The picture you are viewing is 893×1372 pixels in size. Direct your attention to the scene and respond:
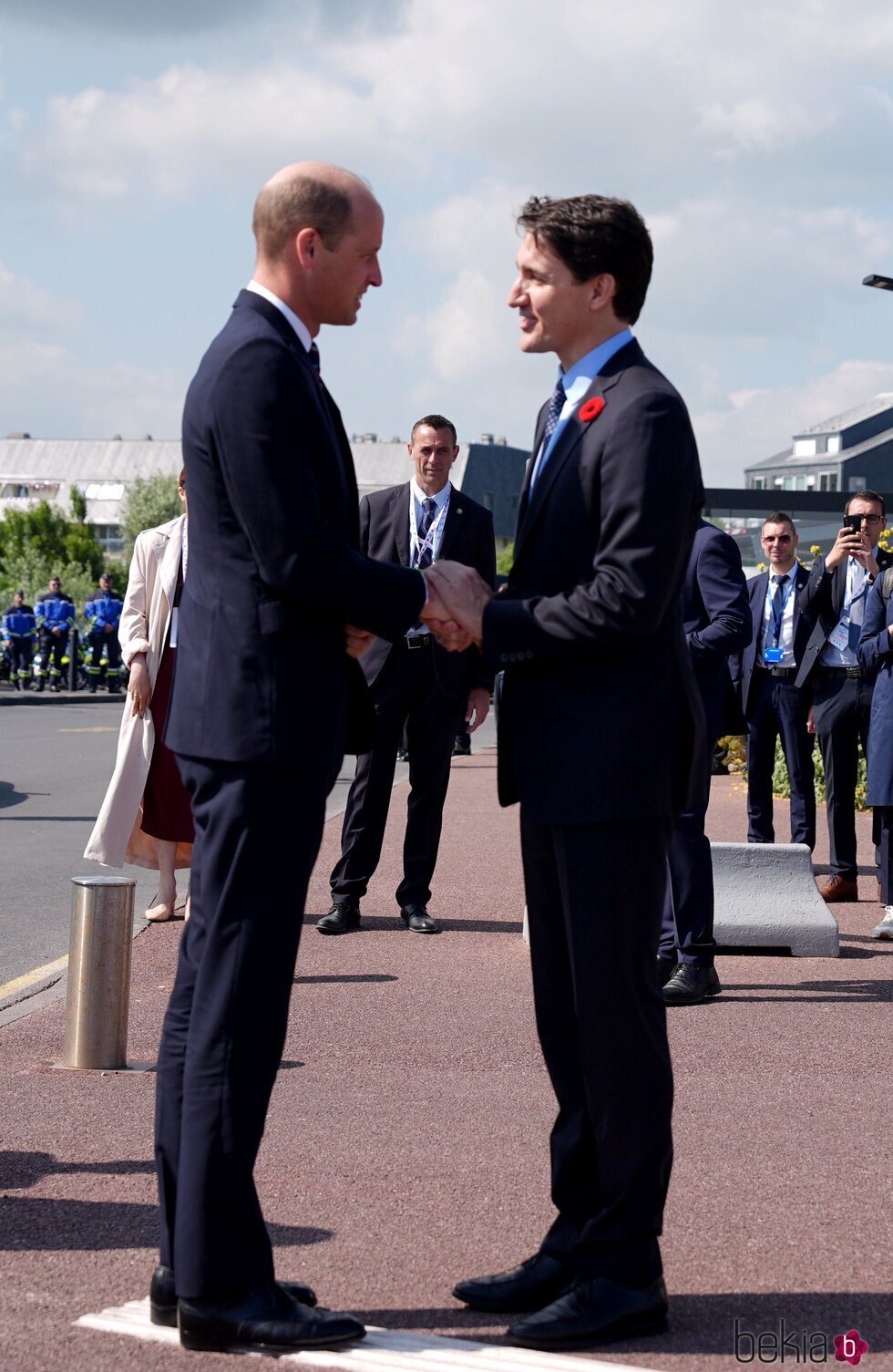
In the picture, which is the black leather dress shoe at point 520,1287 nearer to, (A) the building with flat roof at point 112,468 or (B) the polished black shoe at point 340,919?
(B) the polished black shoe at point 340,919

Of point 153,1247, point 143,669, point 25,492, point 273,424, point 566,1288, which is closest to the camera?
point 273,424

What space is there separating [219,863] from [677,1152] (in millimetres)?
1926

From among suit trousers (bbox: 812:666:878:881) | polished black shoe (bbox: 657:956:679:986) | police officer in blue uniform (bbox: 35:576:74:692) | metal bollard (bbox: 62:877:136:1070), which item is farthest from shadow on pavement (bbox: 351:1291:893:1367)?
police officer in blue uniform (bbox: 35:576:74:692)

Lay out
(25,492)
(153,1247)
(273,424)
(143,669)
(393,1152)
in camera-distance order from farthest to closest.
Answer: (25,492), (143,669), (393,1152), (153,1247), (273,424)

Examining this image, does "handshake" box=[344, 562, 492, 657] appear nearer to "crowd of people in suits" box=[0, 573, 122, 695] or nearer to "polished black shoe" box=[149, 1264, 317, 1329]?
"polished black shoe" box=[149, 1264, 317, 1329]

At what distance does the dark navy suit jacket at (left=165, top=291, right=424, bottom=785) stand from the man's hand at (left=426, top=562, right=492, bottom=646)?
13 cm

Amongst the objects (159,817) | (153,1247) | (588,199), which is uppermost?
(588,199)

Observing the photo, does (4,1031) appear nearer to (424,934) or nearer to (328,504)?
(424,934)

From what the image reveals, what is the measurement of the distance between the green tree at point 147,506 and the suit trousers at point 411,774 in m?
84.9

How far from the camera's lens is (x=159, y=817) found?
7973 mm

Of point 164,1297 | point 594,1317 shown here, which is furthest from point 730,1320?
point 164,1297

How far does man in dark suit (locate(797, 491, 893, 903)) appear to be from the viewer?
9.98 m

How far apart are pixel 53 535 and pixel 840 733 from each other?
71221 millimetres

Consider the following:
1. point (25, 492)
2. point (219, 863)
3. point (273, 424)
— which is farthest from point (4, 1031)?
point (25, 492)
